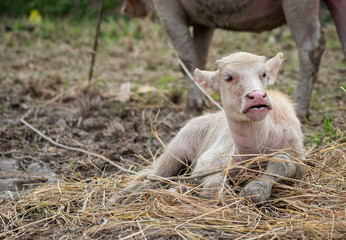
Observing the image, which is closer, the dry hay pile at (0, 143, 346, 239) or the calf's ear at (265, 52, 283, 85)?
the dry hay pile at (0, 143, 346, 239)

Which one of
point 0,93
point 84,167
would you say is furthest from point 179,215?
point 0,93

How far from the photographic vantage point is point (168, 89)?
7.39 metres

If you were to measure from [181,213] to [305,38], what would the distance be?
2.92 meters

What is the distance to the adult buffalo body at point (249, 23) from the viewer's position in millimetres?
5312

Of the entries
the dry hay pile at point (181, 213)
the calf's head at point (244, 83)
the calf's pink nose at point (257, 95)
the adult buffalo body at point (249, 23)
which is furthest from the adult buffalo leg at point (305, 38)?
the calf's pink nose at point (257, 95)

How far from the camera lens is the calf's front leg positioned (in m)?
3.25

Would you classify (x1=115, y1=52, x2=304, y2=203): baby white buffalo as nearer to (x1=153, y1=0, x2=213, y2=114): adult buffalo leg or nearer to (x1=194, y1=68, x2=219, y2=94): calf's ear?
(x1=194, y1=68, x2=219, y2=94): calf's ear

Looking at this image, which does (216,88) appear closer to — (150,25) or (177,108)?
(177,108)

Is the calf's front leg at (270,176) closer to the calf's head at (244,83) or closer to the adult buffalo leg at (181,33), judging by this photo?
the calf's head at (244,83)

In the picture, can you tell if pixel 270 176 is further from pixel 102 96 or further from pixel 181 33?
pixel 102 96

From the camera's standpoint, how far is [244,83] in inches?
125

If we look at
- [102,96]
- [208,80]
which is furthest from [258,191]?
Result: [102,96]

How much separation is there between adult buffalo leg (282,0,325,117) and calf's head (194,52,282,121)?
6.21ft

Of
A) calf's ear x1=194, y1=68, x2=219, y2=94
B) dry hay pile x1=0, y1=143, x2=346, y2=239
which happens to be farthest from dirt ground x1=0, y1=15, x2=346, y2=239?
calf's ear x1=194, y1=68, x2=219, y2=94
